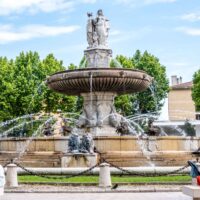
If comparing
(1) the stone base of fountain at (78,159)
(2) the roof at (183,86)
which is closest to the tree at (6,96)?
(1) the stone base of fountain at (78,159)

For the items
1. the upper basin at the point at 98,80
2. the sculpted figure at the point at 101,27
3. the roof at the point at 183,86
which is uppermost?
the roof at the point at 183,86

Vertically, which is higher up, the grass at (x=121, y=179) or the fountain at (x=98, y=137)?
the fountain at (x=98, y=137)

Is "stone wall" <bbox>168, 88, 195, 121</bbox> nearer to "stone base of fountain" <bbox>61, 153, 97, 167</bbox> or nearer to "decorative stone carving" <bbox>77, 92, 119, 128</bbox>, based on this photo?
"decorative stone carving" <bbox>77, 92, 119, 128</bbox>

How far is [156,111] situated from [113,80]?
29.0 m

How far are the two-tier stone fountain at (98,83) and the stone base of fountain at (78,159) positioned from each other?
309 centimetres

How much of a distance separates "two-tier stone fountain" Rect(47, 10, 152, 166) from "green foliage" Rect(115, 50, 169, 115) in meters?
23.3

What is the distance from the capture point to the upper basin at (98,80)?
24.3m

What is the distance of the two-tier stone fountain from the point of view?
2444cm

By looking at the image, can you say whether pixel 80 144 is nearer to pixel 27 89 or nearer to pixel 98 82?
pixel 98 82

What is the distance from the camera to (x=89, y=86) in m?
25.2
